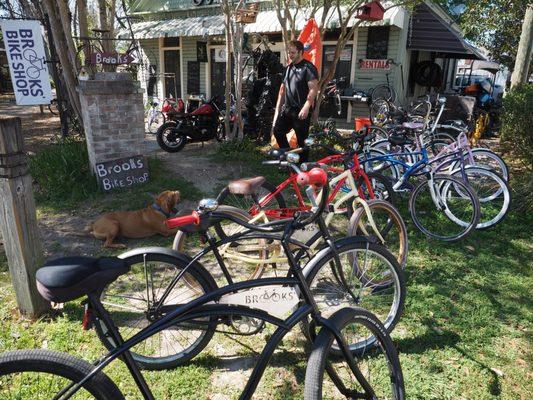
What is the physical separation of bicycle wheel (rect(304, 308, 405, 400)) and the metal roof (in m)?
8.88

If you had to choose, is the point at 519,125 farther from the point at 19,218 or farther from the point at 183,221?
the point at 19,218

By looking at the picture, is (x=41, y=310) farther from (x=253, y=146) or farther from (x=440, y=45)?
(x=440, y=45)

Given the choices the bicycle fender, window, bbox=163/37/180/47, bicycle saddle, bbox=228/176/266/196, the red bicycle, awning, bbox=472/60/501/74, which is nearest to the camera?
the bicycle fender

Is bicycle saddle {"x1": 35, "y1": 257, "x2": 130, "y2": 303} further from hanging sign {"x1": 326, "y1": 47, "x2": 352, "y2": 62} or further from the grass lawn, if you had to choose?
hanging sign {"x1": 326, "y1": 47, "x2": 352, "y2": 62}

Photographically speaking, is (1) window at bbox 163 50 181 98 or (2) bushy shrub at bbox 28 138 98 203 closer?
(2) bushy shrub at bbox 28 138 98 203

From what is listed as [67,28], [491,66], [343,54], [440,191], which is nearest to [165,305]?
[440,191]

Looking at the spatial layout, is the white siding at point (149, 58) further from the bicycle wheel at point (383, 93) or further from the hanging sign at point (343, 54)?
the bicycle wheel at point (383, 93)

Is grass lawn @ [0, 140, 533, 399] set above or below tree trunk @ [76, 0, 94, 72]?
below

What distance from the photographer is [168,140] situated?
8172 mm

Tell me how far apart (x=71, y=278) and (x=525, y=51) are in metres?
10.5

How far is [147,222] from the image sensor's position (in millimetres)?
4379

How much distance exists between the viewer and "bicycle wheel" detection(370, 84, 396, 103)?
1128cm

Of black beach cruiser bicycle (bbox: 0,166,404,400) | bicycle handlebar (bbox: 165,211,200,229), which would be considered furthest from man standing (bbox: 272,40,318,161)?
bicycle handlebar (bbox: 165,211,200,229)

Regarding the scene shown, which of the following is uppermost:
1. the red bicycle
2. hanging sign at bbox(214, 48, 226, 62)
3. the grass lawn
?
hanging sign at bbox(214, 48, 226, 62)
